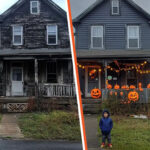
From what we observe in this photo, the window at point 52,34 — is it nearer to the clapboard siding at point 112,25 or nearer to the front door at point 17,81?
the clapboard siding at point 112,25

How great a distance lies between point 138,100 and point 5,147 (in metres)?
4.62

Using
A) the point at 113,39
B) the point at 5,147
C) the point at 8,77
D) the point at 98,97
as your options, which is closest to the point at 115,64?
the point at 113,39

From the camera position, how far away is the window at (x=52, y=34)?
8.21m

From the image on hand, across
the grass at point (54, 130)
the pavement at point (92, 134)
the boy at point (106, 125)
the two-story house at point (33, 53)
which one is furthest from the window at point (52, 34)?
the grass at point (54, 130)

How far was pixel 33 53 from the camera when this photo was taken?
298 inches

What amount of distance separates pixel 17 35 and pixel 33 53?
1.04 metres

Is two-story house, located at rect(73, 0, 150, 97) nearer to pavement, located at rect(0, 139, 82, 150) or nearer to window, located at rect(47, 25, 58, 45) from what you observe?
window, located at rect(47, 25, 58, 45)

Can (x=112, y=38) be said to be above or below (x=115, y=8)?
below

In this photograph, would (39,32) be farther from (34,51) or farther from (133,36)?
(133,36)

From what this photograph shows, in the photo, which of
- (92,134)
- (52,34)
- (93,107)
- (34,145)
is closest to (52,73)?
(52,34)

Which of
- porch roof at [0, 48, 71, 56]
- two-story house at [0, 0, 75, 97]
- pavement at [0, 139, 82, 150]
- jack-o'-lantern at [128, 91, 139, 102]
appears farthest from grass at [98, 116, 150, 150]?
porch roof at [0, 48, 71, 56]

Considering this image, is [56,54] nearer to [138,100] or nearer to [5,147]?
[138,100]

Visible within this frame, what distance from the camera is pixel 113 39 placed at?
28.4 ft

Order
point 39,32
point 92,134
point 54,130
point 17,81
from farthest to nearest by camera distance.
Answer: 1. point 17,81
2. point 39,32
3. point 92,134
4. point 54,130
